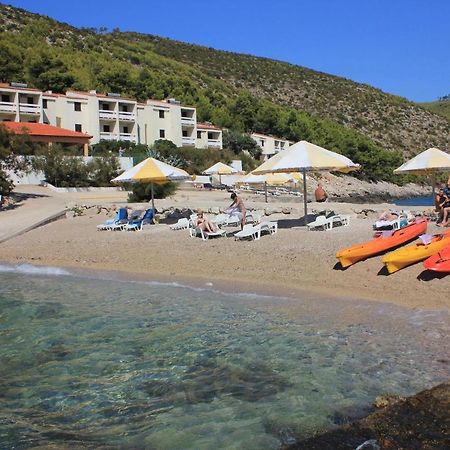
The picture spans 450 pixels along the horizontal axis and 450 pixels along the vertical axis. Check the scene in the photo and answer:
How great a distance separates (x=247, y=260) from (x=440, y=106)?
125 m

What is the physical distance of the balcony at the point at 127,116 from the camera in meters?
49.4

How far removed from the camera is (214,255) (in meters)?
12.2

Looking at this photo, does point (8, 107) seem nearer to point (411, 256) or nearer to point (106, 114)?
point (106, 114)

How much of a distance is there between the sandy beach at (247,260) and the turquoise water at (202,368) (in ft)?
2.54

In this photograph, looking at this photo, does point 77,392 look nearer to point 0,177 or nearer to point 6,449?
point 6,449

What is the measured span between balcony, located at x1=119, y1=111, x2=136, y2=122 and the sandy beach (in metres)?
32.8

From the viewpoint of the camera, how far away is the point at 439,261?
8594mm

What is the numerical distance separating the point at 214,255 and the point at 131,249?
264 centimetres

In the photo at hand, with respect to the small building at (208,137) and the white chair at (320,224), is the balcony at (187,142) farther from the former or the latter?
the white chair at (320,224)

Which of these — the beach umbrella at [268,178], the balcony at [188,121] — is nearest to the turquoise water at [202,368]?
the beach umbrella at [268,178]

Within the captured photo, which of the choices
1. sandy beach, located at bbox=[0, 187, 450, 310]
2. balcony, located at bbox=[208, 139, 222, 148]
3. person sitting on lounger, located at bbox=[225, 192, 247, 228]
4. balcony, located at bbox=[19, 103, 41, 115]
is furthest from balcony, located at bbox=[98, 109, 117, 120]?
person sitting on lounger, located at bbox=[225, 192, 247, 228]

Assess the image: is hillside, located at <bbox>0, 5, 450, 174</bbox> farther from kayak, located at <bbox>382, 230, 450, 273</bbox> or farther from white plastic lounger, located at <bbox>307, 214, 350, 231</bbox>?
kayak, located at <bbox>382, 230, 450, 273</bbox>

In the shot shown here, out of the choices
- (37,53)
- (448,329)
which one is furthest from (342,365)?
(37,53)

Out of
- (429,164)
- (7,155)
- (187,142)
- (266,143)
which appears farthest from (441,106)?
(7,155)
